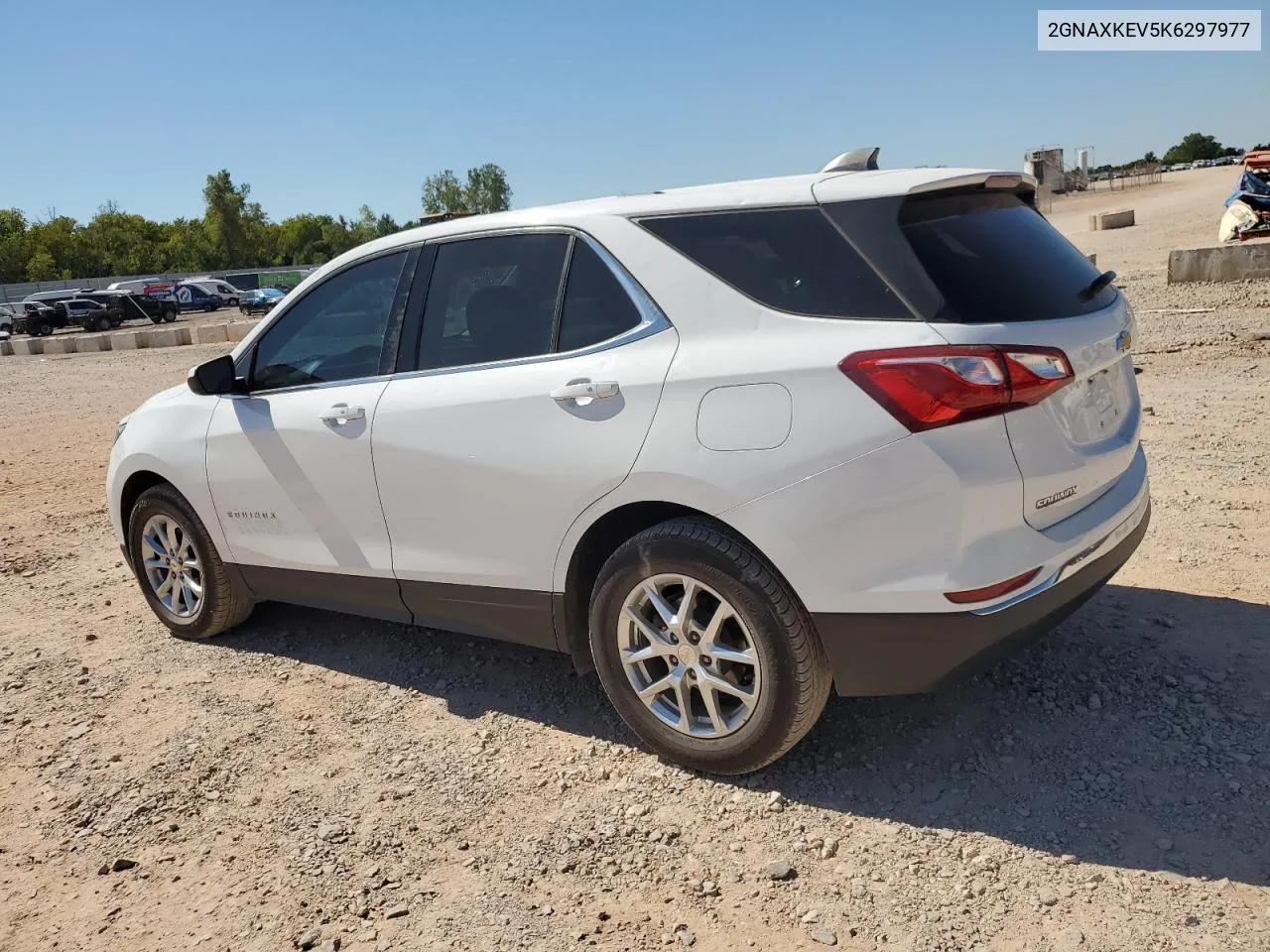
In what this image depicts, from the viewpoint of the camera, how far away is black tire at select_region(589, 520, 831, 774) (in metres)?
2.97

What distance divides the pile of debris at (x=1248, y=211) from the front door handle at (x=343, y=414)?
19.4m

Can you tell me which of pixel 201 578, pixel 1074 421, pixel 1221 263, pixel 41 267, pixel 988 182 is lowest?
pixel 201 578

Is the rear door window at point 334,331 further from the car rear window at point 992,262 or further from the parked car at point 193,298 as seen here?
the parked car at point 193,298

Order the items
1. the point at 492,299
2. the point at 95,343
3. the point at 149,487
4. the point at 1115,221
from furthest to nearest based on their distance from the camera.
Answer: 1. the point at 1115,221
2. the point at 95,343
3. the point at 149,487
4. the point at 492,299

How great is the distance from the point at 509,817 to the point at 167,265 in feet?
392

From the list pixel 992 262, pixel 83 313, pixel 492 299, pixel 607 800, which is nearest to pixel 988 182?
pixel 992 262

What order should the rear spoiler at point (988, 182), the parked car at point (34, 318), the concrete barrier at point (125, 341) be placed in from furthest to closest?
the parked car at point (34, 318) → the concrete barrier at point (125, 341) → the rear spoiler at point (988, 182)

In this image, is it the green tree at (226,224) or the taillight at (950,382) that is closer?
the taillight at (950,382)

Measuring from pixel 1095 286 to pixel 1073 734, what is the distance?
1.52 meters

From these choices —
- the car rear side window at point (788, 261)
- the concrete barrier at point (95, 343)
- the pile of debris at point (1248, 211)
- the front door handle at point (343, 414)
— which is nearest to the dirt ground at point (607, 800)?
the front door handle at point (343, 414)

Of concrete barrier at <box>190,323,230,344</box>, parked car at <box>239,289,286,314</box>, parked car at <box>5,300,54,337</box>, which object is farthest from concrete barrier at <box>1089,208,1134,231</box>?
parked car at <box>5,300,54,337</box>

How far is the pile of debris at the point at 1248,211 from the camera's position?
59.7 feet

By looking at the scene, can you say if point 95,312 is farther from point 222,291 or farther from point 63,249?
point 63,249

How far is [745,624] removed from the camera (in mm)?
3037
